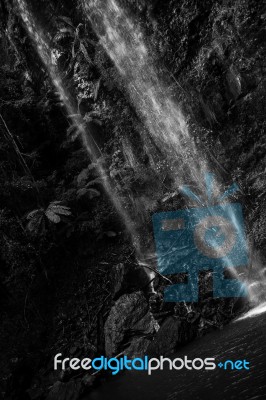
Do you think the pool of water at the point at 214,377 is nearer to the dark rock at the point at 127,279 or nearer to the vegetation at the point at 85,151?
the vegetation at the point at 85,151

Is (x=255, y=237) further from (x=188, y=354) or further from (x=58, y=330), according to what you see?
(x=58, y=330)

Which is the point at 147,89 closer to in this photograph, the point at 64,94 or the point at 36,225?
the point at 64,94

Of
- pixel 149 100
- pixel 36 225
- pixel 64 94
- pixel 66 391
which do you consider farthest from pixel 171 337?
pixel 64 94

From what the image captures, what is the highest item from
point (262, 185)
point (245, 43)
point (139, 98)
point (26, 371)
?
point (139, 98)

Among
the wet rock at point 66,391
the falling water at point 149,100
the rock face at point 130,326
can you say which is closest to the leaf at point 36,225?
the falling water at point 149,100

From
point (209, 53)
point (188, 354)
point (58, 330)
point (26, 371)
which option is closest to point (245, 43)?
point (209, 53)

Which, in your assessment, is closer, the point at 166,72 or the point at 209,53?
the point at 209,53

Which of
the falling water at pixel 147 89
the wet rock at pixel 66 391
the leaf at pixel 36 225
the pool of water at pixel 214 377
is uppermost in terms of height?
the falling water at pixel 147 89
